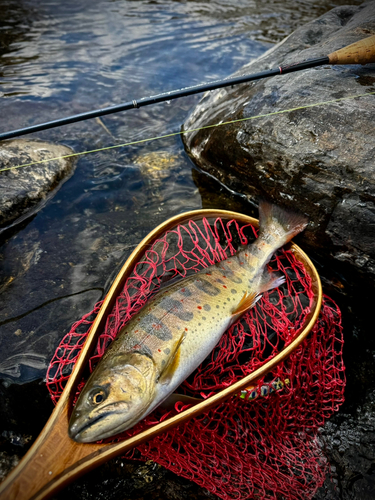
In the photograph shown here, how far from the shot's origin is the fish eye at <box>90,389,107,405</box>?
2.10m

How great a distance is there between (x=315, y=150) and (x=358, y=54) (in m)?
1.17

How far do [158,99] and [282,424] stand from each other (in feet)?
10.9

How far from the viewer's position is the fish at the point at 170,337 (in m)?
2.10

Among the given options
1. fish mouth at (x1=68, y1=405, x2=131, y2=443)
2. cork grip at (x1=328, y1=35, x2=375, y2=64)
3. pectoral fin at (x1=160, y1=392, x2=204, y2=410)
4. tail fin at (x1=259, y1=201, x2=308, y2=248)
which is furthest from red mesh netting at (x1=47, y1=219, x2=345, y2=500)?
cork grip at (x1=328, y1=35, x2=375, y2=64)

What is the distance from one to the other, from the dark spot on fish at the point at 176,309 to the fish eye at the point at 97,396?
0.70m

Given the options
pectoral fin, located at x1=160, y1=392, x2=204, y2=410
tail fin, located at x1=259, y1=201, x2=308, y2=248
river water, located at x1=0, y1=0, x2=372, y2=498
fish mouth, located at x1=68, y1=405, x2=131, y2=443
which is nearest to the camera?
fish mouth, located at x1=68, y1=405, x2=131, y2=443

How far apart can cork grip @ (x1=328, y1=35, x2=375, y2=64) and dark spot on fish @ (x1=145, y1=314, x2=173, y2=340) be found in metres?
3.21

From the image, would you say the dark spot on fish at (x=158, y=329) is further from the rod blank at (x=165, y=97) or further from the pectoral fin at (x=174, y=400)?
the rod blank at (x=165, y=97)

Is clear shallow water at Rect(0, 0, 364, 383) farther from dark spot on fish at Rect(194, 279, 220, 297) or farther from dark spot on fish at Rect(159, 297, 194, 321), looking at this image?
dark spot on fish at Rect(194, 279, 220, 297)

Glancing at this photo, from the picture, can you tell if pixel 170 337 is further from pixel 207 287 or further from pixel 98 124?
pixel 98 124

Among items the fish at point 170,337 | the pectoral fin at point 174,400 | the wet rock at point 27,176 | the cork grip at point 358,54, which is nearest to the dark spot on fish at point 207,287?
the fish at point 170,337

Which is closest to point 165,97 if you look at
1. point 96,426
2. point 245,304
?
point 245,304

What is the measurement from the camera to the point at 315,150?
3449 mm

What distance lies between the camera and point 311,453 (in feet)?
9.11
